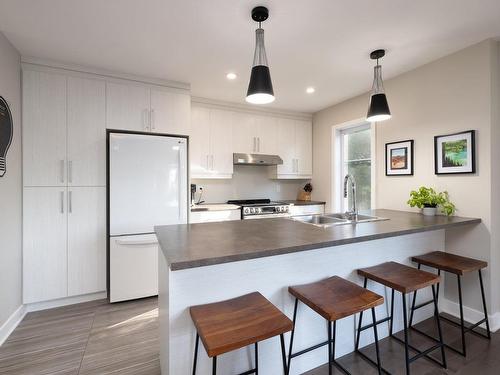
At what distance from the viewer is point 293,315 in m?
1.62

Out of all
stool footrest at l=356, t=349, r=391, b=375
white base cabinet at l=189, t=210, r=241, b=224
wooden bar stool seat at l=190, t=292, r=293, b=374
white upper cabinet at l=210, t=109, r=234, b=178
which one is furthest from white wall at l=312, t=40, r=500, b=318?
Result: wooden bar stool seat at l=190, t=292, r=293, b=374

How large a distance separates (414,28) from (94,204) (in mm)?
3351

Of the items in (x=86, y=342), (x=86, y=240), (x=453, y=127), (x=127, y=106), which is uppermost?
(x=127, y=106)

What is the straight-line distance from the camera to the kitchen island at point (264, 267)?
1331 millimetres

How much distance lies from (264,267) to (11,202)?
7.51 ft

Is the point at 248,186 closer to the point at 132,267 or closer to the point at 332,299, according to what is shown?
the point at 132,267

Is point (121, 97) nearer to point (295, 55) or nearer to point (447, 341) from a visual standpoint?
point (295, 55)

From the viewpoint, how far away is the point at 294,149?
4363 millimetres

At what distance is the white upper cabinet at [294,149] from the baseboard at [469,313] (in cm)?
254

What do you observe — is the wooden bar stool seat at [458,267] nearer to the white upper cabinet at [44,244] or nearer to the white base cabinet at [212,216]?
the white base cabinet at [212,216]

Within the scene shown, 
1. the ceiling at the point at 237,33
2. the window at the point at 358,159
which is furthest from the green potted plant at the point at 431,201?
the ceiling at the point at 237,33

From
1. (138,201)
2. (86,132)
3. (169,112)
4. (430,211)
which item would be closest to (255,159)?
(169,112)

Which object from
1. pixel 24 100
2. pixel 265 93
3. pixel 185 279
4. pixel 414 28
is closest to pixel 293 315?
pixel 185 279

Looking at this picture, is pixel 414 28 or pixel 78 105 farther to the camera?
pixel 78 105
